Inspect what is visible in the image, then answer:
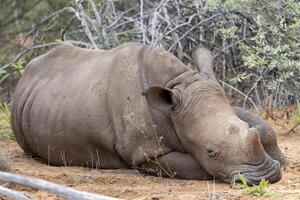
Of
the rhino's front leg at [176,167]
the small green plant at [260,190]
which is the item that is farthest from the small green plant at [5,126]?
the small green plant at [260,190]

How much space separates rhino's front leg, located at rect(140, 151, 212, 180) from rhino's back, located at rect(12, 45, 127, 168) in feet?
1.61

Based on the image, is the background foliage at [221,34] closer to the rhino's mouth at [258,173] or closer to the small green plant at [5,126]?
the small green plant at [5,126]

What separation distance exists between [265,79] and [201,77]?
244 cm

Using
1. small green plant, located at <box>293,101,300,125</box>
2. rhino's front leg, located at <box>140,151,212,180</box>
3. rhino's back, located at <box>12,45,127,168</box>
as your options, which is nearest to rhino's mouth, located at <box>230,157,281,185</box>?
rhino's front leg, located at <box>140,151,212,180</box>

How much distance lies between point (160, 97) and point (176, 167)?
2.08 ft

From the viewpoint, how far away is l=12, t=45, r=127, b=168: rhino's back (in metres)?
7.56

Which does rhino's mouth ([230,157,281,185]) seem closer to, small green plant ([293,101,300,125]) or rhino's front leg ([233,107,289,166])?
rhino's front leg ([233,107,289,166])

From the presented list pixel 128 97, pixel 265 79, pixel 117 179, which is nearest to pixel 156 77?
pixel 128 97

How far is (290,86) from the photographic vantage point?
959 cm

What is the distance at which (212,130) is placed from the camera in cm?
666

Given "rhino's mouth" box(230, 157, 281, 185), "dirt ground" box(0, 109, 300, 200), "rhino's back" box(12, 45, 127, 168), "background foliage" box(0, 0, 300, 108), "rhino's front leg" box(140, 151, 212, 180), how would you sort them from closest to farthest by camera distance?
"dirt ground" box(0, 109, 300, 200) < "rhino's mouth" box(230, 157, 281, 185) < "rhino's front leg" box(140, 151, 212, 180) < "rhino's back" box(12, 45, 127, 168) < "background foliage" box(0, 0, 300, 108)

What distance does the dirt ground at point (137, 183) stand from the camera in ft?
19.7

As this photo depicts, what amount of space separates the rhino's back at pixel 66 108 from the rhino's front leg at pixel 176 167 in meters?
0.49

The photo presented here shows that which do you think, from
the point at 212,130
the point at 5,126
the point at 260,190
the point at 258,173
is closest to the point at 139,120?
the point at 212,130
